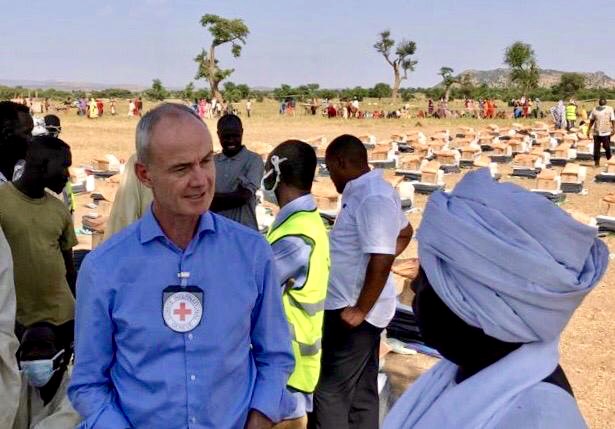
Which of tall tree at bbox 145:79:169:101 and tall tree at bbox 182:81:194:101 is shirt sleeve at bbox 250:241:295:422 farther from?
tall tree at bbox 145:79:169:101

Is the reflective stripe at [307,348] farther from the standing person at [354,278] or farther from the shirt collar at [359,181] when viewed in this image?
the shirt collar at [359,181]

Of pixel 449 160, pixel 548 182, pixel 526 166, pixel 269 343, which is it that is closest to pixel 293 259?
pixel 269 343

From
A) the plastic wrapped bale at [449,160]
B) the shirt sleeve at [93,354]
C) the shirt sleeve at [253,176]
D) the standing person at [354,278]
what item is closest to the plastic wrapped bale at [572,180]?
the plastic wrapped bale at [449,160]

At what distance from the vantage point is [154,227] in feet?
5.67

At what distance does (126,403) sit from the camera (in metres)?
1.72

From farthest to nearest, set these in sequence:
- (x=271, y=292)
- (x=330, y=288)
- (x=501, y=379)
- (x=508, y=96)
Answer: (x=508, y=96) < (x=330, y=288) < (x=271, y=292) < (x=501, y=379)

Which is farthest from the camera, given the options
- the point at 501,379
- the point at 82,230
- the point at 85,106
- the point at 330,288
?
the point at 85,106

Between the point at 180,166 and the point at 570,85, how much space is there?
182ft

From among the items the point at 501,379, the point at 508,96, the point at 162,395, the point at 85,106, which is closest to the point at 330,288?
the point at 162,395

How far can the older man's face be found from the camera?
1.70 metres

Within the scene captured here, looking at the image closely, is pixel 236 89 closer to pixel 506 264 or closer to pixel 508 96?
pixel 508 96

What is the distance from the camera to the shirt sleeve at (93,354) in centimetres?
167

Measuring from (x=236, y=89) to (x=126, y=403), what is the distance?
53767mm

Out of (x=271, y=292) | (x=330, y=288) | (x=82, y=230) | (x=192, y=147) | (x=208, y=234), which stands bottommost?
(x=82, y=230)
